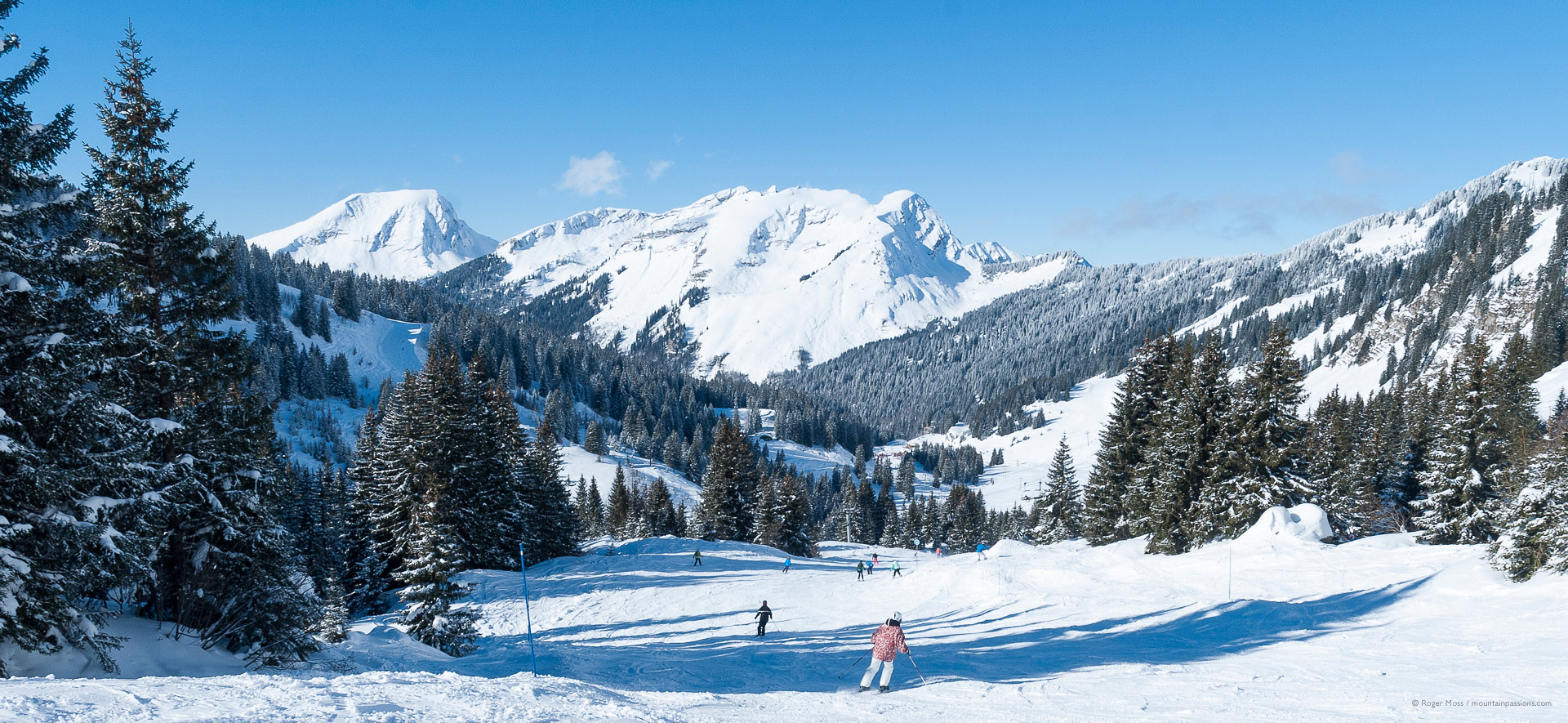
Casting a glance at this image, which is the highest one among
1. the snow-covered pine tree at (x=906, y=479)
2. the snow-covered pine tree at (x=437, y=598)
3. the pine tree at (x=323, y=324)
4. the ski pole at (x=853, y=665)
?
the pine tree at (x=323, y=324)

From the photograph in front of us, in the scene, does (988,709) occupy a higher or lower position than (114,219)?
lower

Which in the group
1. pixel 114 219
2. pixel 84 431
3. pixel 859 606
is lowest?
pixel 859 606

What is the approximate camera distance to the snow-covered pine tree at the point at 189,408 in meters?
13.9

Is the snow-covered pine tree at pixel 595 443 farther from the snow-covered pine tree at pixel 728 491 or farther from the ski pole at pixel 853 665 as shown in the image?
the ski pole at pixel 853 665

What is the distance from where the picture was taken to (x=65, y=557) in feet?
36.4

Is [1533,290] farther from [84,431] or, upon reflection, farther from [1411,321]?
[84,431]

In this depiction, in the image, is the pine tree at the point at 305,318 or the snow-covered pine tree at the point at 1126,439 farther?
the pine tree at the point at 305,318

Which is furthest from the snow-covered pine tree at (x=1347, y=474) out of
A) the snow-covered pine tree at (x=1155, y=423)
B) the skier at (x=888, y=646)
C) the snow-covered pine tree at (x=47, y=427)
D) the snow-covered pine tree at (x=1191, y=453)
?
the snow-covered pine tree at (x=47, y=427)

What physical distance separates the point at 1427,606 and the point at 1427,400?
46.8 meters

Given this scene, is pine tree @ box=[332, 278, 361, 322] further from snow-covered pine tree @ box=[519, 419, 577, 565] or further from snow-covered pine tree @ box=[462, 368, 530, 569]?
snow-covered pine tree @ box=[462, 368, 530, 569]

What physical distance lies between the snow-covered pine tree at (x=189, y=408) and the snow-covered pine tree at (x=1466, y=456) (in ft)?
134

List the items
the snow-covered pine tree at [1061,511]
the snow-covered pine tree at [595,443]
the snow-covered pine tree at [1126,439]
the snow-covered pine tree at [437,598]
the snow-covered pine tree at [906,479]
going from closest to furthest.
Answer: the snow-covered pine tree at [437,598] → the snow-covered pine tree at [1126,439] → the snow-covered pine tree at [1061,511] → the snow-covered pine tree at [595,443] → the snow-covered pine tree at [906,479]

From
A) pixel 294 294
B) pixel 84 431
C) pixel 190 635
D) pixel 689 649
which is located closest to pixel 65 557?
pixel 84 431

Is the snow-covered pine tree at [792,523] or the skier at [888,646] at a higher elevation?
the skier at [888,646]
